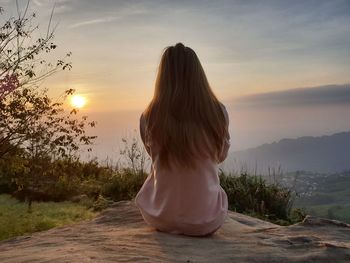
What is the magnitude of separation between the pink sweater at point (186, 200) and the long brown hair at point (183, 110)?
145mm

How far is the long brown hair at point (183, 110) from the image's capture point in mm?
4723

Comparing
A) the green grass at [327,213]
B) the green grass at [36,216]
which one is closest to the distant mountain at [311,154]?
the green grass at [327,213]

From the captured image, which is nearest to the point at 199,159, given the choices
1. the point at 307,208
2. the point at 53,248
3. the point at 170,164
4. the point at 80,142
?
the point at 170,164

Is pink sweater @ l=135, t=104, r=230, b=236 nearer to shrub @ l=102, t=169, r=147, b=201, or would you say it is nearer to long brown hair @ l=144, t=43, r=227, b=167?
long brown hair @ l=144, t=43, r=227, b=167

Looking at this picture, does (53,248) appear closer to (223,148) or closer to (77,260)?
(77,260)

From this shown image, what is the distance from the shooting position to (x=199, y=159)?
16.3ft

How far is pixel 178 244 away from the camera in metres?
4.51

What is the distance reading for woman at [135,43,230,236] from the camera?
15.5ft

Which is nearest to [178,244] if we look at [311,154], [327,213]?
[327,213]

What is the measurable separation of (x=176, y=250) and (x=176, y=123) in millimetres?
1163

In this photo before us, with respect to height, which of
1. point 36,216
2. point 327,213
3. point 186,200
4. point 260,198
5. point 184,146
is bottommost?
point 327,213

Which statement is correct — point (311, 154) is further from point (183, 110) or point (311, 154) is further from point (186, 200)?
point (183, 110)

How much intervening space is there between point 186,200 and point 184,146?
547mm

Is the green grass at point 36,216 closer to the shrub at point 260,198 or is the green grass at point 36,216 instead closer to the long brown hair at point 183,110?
the shrub at point 260,198
